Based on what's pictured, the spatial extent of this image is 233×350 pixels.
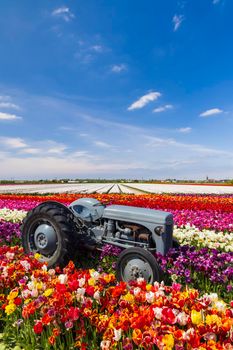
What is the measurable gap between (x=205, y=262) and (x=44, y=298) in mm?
2509

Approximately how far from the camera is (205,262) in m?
4.32

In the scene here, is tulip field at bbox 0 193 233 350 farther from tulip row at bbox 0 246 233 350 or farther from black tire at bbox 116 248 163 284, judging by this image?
black tire at bbox 116 248 163 284

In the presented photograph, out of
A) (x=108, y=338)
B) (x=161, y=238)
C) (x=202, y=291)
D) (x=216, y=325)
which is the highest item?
(x=161, y=238)

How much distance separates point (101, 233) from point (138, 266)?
1.03 m

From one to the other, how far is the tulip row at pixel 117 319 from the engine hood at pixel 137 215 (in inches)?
48.6

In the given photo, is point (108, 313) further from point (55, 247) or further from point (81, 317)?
point (55, 247)

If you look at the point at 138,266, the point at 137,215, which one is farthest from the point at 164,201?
the point at 138,266

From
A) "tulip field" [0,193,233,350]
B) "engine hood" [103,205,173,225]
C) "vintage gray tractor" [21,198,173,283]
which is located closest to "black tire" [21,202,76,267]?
"vintage gray tractor" [21,198,173,283]

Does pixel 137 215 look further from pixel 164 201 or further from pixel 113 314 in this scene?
pixel 164 201

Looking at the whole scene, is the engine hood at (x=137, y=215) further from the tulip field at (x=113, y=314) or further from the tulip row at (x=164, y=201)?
the tulip row at (x=164, y=201)

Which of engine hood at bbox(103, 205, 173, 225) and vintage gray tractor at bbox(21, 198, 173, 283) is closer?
vintage gray tractor at bbox(21, 198, 173, 283)

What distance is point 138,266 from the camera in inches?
151

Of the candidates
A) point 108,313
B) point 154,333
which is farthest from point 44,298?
point 154,333

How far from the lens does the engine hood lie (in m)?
4.21
